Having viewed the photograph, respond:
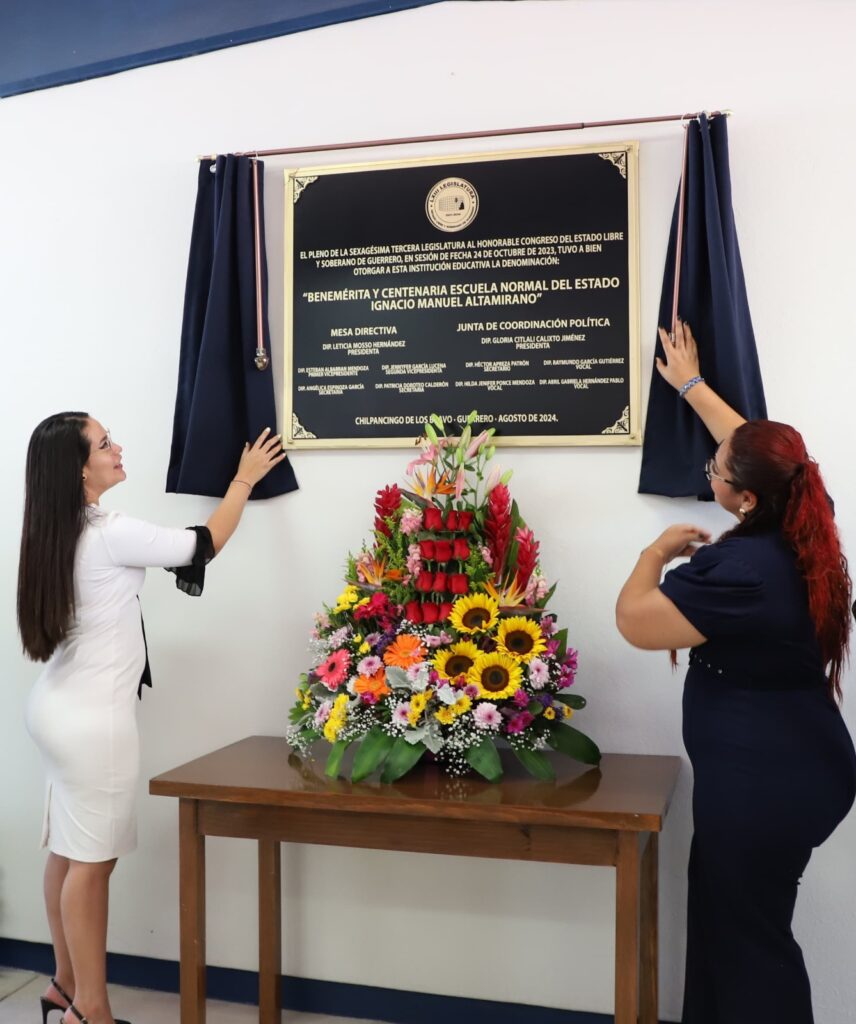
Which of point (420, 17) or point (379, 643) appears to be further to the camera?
point (420, 17)

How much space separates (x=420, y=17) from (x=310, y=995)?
2.87 meters

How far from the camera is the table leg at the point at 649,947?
2549 millimetres

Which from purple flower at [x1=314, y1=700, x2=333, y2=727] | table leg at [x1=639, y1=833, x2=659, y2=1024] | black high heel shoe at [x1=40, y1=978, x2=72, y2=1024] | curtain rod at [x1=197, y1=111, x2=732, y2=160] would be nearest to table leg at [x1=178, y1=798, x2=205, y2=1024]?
purple flower at [x1=314, y1=700, x2=333, y2=727]

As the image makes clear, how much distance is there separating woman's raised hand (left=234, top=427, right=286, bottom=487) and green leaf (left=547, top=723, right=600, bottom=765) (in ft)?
3.62

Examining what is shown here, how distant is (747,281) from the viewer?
2705 mm

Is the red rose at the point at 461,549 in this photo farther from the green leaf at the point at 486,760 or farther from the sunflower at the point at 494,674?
the green leaf at the point at 486,760

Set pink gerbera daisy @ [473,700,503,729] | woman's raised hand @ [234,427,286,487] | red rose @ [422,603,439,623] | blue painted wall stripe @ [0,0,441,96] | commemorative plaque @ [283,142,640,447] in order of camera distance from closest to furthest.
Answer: pink gerbera daisy @ [473,700,503,729] → red rose @ [422,603,439,623] → commemorative plaque @ [283,142,640,447] → woman's raised hand @ [234,427,286,487] → blue painted wall stripe @ [0,0,441,96]

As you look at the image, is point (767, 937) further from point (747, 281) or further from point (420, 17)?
point (420, 17)

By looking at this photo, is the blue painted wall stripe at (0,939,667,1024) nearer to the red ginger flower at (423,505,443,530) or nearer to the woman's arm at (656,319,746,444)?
the red ginger flower at (423,505,443,530)

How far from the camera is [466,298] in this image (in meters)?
2.86

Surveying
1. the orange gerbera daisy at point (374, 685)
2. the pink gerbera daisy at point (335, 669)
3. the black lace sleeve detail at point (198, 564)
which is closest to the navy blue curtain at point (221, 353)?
the black lace sleeve detail at point (198, 564)

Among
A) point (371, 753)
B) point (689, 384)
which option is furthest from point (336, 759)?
point (689, 384)

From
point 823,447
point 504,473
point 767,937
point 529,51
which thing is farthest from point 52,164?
point 767,937

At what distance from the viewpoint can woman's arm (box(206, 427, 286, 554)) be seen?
2779 millimetres
